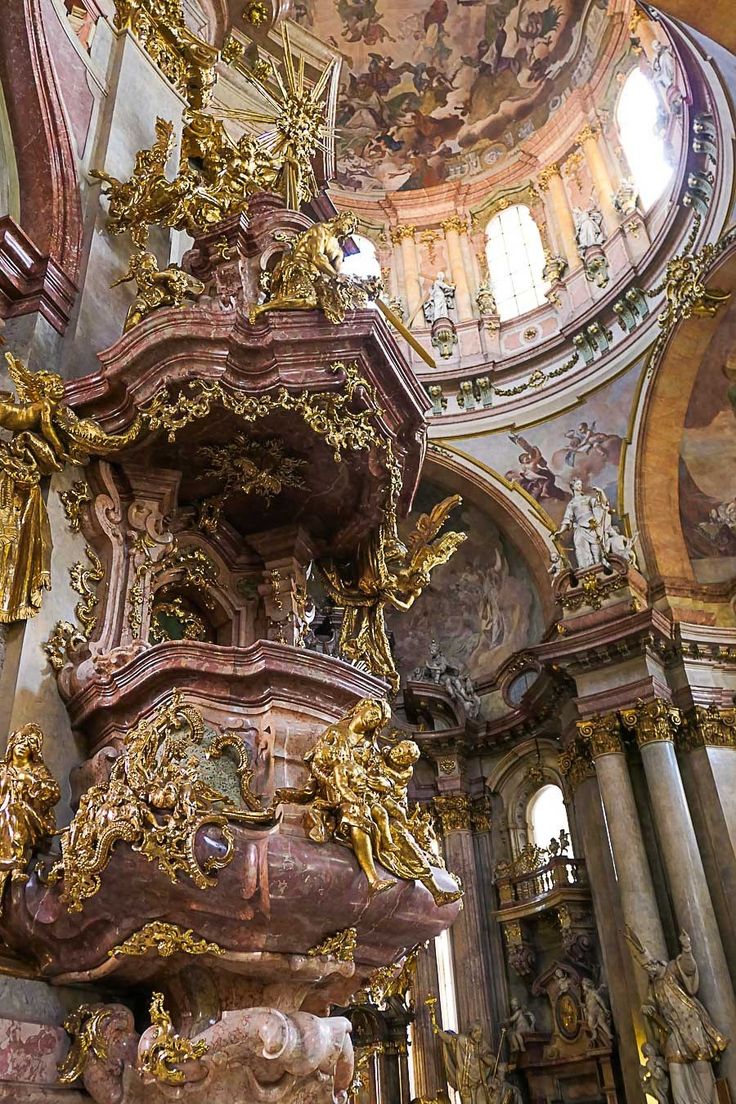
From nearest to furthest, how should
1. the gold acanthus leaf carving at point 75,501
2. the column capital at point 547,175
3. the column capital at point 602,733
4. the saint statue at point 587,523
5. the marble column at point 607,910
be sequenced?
1. the gold acanthus leaf carving at point 75,501
2. the marble column at point 607,910
3. the column capital at point 602,733
4. the saint statue at point 587,523
5. the column capital at point 547,175

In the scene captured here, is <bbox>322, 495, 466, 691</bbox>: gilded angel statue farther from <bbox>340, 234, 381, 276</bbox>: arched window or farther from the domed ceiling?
the domed ceiling

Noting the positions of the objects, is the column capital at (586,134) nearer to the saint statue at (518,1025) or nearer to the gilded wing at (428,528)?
the gilded wing at (428,528)

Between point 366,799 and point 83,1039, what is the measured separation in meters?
1.74

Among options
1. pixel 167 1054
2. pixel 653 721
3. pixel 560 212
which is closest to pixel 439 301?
pixel 560 212

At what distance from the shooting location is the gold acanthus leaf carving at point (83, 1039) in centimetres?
436

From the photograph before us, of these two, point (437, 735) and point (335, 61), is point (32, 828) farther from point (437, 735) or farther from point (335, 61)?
point (437, 735)

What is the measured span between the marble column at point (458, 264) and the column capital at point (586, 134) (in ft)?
8.77

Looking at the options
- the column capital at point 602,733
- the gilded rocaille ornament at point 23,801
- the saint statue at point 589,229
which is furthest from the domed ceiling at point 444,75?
the gilded rocaille ornament at point 23,801

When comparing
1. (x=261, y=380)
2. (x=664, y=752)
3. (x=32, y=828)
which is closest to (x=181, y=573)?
(x=261, y=380)

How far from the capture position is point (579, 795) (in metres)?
13.7

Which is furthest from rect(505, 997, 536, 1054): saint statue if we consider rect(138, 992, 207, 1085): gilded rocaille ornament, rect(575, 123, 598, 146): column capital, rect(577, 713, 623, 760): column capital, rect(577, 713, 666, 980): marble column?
rect(575, 123, 598, 146): column capital

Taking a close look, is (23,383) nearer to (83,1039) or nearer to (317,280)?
(317,280)

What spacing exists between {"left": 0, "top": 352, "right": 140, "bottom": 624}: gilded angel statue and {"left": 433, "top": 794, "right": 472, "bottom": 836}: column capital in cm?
1125

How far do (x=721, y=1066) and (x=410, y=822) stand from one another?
8045 millimetres
